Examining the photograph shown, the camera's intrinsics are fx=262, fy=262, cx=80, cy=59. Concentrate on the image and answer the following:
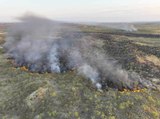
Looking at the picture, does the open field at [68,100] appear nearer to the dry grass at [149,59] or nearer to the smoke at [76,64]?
the smoke at [76,64]

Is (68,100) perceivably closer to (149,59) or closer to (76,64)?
(76,64)

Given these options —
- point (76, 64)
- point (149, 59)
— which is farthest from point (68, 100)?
point (149, 59)

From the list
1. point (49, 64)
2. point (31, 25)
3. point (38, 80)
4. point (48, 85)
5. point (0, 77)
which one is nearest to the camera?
point (48, 85)

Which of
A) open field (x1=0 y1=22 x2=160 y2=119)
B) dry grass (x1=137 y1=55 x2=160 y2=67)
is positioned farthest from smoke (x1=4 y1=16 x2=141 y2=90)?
dry grass (x1=137 y1=55 x2=160 y2=67)

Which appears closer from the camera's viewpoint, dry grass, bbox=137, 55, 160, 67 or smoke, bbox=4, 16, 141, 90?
smoke, bbox=4, 16, 141, 90

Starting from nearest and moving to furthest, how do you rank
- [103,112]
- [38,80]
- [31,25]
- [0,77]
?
[103,112], [38,80], [0,77], [31,25]

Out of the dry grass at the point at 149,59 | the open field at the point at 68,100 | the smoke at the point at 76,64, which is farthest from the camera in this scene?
the dry grass at the point at 149,59

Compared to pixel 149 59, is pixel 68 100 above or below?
above

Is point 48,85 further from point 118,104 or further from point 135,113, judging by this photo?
point 135,113

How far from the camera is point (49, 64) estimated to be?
3741cm

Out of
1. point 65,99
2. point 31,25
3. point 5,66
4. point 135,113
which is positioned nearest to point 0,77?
point 5,66

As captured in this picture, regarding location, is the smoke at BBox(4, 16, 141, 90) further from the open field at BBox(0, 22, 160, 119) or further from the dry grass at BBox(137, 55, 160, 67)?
the dry grass at BBox(137, 55, 160, 67)

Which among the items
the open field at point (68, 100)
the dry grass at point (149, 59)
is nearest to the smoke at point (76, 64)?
the open field at point (68, 100)

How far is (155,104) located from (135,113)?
353 centimetres
